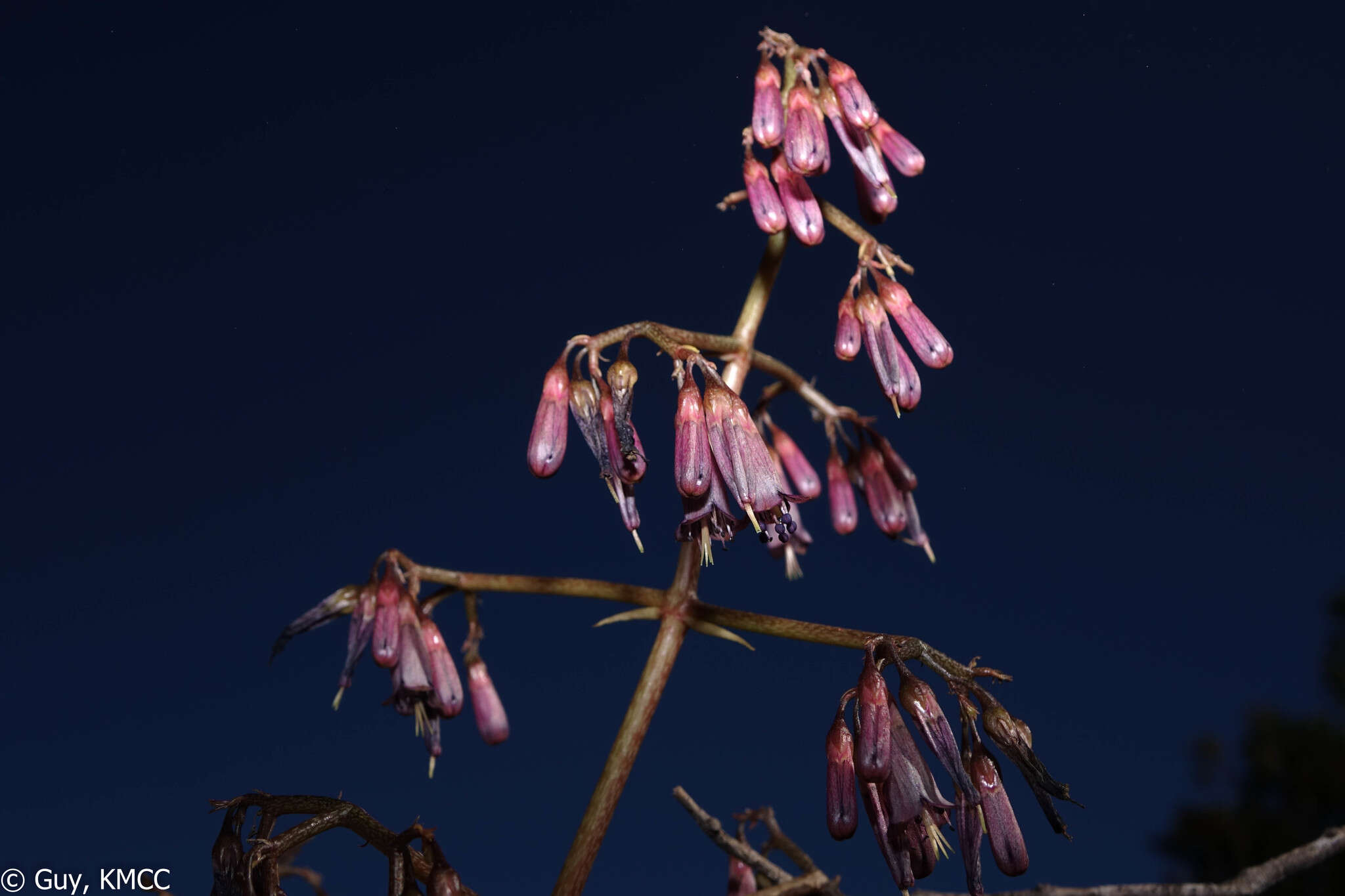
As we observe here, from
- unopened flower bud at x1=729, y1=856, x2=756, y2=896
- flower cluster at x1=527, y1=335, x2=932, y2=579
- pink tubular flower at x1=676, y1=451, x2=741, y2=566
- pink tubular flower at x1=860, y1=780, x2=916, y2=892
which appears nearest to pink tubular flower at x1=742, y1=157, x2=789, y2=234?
flower cluster at x1=527, y1=335, x2=932, y2=579

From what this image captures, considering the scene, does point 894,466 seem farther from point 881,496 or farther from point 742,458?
point 742,458

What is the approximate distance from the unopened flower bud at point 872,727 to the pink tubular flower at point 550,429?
0.46m

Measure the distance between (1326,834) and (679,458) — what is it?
0.84m

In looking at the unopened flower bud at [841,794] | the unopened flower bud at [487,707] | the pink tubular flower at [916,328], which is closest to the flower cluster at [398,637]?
the unopened flower bud at [487,707]

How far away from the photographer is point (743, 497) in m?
1.33

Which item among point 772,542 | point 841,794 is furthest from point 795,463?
point 841,794

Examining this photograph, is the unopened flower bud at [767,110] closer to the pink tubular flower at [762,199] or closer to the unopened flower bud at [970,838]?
the pink tubular flower at [762,199]

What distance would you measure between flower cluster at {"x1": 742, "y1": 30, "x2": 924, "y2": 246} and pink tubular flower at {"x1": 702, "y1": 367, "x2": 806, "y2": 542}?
376 millimetres

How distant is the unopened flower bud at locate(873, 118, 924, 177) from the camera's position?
5.42 feet

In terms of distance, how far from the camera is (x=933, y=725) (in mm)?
1224

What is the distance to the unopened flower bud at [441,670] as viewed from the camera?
168 centimetres

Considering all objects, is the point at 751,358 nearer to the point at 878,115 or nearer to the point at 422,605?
the point at 878,115

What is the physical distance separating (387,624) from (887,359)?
777 mm

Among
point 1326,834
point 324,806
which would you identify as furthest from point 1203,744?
point 324,806
